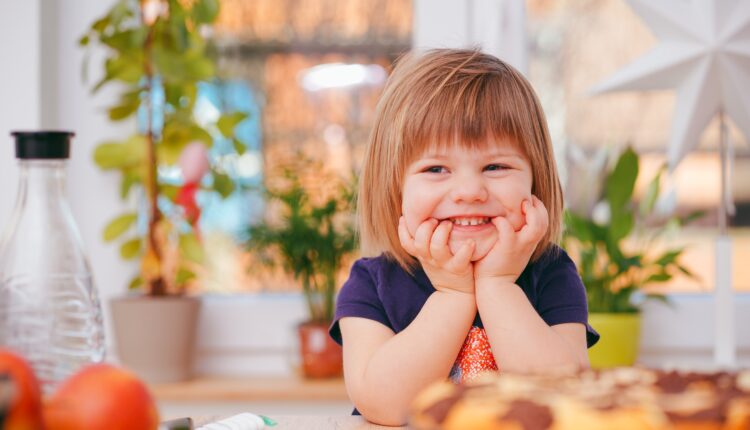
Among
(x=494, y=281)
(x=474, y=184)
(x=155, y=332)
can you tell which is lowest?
(x=155, y=332)

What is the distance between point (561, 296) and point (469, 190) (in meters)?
0.21

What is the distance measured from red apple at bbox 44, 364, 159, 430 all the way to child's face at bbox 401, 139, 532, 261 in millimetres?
470

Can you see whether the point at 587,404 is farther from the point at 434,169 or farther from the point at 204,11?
the point at 204,11

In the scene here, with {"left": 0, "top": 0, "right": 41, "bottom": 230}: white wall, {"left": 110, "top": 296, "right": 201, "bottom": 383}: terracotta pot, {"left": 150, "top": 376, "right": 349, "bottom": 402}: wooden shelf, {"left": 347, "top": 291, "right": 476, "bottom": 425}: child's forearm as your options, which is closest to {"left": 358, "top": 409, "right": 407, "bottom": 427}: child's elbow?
{"left": 347, "top": 291, "right": 476, "bottom": 425}: child's forearm

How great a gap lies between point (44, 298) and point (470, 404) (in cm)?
40

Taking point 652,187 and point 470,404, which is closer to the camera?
point 470,404

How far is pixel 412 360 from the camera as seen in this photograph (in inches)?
31.8

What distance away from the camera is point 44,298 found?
0.63m

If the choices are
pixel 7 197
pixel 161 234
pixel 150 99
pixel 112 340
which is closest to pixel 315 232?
pixel 161 234

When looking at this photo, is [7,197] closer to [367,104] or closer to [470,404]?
[367,104]

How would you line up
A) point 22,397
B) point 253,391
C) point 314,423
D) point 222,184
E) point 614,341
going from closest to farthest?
point 22,397 → point 314,423 → point 614,341 → point 253,391 → point 222,184

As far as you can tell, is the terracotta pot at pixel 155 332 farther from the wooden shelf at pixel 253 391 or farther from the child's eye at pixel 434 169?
the child's eye at pixel 434 169

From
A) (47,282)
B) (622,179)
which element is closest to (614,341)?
(622,179)

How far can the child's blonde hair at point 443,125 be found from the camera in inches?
34.7
